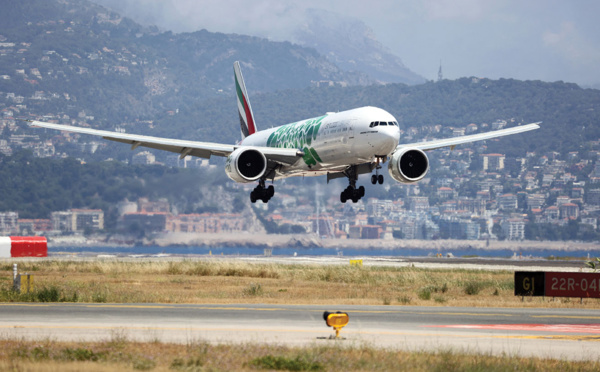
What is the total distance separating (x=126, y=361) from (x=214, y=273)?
41203 mm

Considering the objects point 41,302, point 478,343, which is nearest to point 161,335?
point 478,343

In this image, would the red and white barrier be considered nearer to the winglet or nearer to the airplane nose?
the winglet

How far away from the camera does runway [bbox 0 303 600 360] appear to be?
81.3 feet

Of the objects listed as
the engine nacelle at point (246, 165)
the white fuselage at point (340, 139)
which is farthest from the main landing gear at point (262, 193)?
the engine nacelle at point (246, 165)

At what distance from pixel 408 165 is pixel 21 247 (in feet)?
162

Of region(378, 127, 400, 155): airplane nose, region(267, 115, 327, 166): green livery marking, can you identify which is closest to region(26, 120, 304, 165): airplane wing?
region(267, 115, 327, 166): green livery marking

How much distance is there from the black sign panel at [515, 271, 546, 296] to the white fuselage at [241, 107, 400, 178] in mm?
10835

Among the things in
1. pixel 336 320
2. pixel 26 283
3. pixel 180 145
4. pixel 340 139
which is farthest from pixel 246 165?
pixel 336 320

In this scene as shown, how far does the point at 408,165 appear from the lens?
2106 inches

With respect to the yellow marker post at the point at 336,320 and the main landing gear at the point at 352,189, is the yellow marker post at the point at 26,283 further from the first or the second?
the main landing gear at the point at 352,189

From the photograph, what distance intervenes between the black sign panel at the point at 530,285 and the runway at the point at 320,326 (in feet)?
18.1

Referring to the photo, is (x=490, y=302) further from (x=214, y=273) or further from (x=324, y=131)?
(x=214, y=273)

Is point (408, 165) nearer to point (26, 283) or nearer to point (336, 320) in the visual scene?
point (26, 283)

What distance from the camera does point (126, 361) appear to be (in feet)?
68.0
